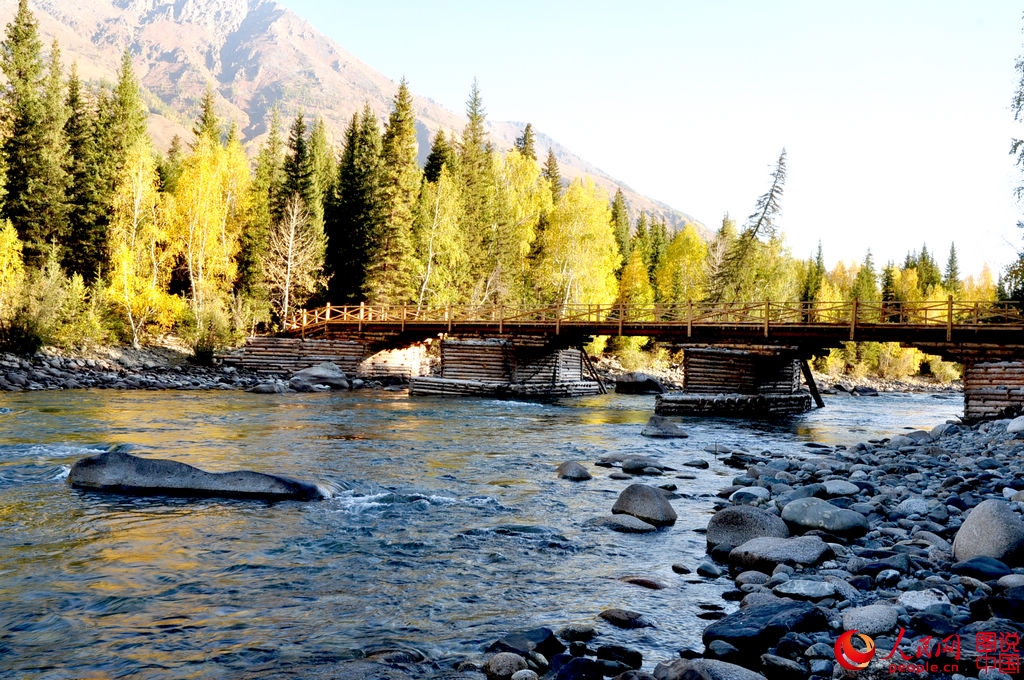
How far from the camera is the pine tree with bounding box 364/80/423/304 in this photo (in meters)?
41.2

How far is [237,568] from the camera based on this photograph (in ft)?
21.6

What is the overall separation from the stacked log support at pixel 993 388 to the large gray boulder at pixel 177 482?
18.9m

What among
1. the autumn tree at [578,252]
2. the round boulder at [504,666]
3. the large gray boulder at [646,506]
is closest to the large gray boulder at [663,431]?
the large gray boulder at [646,506]

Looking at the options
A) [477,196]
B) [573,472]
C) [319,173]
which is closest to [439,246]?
[477,196]

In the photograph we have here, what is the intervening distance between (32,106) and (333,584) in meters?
38.0

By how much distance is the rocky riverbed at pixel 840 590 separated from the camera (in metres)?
4.34

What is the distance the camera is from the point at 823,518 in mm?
7602

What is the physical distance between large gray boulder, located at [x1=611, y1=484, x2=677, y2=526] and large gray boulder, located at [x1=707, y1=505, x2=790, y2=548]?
1.03 metres

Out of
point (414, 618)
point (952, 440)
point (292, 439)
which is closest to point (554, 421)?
point (292, 439)

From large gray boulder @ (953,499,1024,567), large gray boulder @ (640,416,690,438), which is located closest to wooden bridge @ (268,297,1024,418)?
large gray boulder @ (640,416,690,438)

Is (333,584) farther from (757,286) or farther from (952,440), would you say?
(757,286)

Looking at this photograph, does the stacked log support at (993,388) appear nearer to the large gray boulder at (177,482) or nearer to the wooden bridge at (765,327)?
the wooden bridge at (765,327)

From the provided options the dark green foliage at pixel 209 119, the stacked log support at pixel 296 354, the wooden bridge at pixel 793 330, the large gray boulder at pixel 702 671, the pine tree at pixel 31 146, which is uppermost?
the dark green foliage at pixel 209 119

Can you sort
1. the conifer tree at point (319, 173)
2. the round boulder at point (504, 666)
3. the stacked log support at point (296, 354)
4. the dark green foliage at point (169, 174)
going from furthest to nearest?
the dark green foliage at point (169, 174) < the conifer tree at point (319, 173) < the stacked log support at point (296, 354) < the round boulder at point (504, 666)
